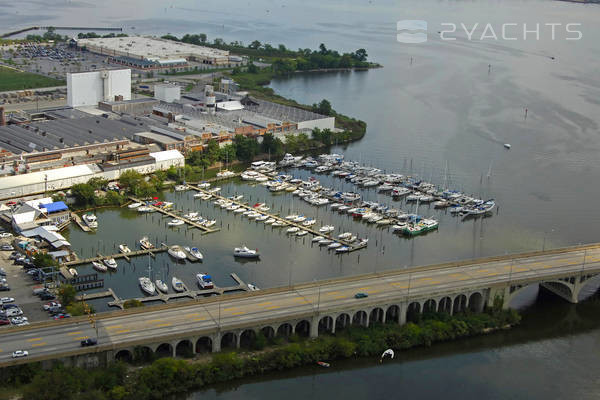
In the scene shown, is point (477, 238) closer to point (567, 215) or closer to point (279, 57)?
point (567, 215)

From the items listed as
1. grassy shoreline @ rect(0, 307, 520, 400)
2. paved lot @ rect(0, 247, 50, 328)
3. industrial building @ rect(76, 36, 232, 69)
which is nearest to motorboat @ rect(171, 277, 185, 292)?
paved lot @ rect(0, 247, 50, 328)

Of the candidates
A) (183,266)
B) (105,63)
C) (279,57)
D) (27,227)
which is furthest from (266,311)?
(279,57)

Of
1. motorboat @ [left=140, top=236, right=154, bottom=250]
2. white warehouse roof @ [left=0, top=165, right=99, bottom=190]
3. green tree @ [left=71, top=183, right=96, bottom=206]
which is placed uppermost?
white warehouse roof @ [left=0, top=165, right=99, bottom=190]

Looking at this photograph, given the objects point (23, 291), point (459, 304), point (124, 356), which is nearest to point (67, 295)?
point (23, 291)

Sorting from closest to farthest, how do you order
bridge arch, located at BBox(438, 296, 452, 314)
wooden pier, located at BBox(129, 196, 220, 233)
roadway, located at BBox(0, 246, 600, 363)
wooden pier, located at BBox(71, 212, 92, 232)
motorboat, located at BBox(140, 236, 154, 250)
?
roadway, located at BBox(0, 246, 600, 363) < bridge arch, located at BBox(438, 296, 452, 314) < motorboat, located at BBox(140, 236, 154, 250) < wooden pier, located at BBox(71, 212, 92, 232) < wooden pier, located at BBox(129, 196, 220, 233)

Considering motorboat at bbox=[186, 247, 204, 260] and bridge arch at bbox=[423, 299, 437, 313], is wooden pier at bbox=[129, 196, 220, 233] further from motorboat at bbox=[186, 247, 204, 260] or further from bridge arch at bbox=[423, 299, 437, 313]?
bridge arch at bbox=[423, 299, 437, 313]
